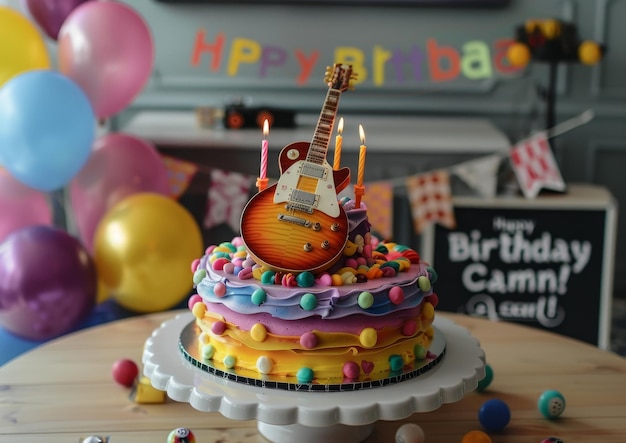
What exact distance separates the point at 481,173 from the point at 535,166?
0.21m

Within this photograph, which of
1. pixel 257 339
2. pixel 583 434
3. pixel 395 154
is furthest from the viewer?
pixel 395 154

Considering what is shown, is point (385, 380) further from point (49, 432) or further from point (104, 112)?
point (104, 112)

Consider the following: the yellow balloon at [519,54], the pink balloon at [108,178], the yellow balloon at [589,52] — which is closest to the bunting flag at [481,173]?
the yellow balloon at [519,54]

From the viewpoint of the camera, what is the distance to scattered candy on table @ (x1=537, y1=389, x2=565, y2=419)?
56.4 inches

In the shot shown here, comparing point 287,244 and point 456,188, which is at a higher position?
point 287,244

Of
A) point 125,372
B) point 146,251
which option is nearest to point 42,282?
point 146,251

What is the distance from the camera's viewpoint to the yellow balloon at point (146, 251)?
2473 millimetres

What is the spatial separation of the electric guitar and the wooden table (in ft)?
1.07

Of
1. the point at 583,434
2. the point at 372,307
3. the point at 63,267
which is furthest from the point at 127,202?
the point at 583,434

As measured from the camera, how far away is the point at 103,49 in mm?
2557

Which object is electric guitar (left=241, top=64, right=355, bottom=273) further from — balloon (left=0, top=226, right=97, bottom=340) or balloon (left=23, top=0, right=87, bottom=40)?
balloon (left=23, top=0, right=87, bottom=40)

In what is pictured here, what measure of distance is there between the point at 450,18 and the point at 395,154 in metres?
0.78

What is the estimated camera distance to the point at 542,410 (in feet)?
4.77

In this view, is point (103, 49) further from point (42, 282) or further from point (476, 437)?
point (476, 437)
